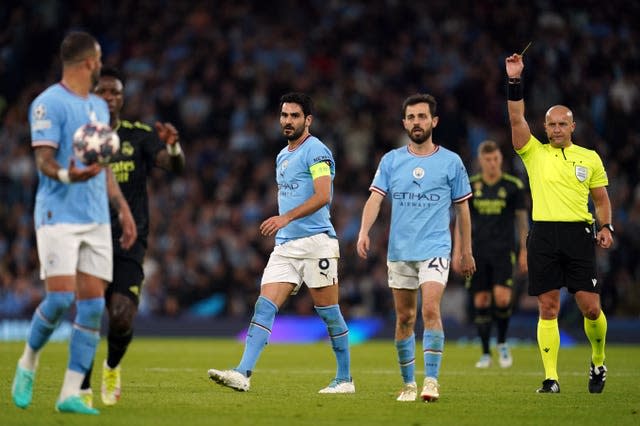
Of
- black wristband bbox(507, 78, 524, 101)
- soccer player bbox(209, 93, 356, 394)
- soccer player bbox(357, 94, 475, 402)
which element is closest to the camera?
soccer player bbox(357, 94, 475, 402)

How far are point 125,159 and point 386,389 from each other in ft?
12.2

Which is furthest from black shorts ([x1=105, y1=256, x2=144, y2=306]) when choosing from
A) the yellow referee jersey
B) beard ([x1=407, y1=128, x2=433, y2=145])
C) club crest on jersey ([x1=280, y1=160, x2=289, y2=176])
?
the yellow referee jersey

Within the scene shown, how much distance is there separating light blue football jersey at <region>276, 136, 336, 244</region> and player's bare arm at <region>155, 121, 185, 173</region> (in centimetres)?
167

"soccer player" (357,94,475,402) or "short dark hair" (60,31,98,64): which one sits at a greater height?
"short dark hair" (60,31,98,64)

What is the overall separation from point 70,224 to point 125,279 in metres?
1.44

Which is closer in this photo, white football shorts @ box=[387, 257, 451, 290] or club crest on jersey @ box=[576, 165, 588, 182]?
white football shorts @ box=[387, 257, 451, 290]

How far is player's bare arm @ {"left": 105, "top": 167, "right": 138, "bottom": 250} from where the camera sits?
8.78 metres

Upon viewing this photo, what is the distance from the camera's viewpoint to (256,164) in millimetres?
26875

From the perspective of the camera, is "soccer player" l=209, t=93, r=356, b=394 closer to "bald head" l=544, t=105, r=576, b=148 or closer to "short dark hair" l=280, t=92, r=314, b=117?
"short dark hair" l=280, t=92, r=314, b=117

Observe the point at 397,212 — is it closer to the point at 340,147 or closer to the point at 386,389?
the point at 386,389

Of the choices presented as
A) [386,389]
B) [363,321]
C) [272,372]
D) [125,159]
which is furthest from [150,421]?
[363,321]

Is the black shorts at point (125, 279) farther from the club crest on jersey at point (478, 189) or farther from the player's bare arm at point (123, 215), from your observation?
the club crest on jersey at point (478, 189)

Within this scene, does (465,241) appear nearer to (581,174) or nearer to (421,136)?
(421,136)

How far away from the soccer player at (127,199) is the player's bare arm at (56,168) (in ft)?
4.66
